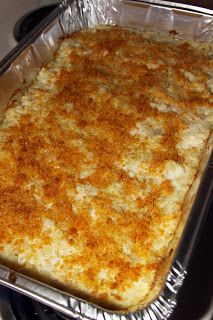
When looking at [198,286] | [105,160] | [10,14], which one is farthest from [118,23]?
[198,286]

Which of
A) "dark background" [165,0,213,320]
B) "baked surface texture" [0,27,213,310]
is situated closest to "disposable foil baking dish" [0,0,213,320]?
"baked surface texture" [0,27,213,310]

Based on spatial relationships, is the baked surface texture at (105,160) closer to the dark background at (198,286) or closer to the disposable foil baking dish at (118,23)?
the disposable foil baking dish at (118,23)

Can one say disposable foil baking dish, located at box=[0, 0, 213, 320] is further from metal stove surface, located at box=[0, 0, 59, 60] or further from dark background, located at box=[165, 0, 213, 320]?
metal stove surface, located at box=[0, 0, 59, 60]

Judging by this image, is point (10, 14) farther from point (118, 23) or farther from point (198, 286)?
point (198, 286)

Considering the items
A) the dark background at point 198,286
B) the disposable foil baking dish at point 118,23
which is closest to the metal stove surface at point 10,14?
the disposable foil baking dish at point 118,23

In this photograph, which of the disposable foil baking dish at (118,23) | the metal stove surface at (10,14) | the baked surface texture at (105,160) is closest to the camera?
the disposable foil baking dish at (118,23)

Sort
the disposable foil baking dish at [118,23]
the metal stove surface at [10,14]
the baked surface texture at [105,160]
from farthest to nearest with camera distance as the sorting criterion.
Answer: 1. the metal stove surface at [10,14]
2. the baked surface texture at [105,160]
3. the disposable foil baking dish at [118,23]

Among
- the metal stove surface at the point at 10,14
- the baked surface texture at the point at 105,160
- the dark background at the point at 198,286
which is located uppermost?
the metal stove surface at the point at 10,14

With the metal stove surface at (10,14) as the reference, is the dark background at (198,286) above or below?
below
